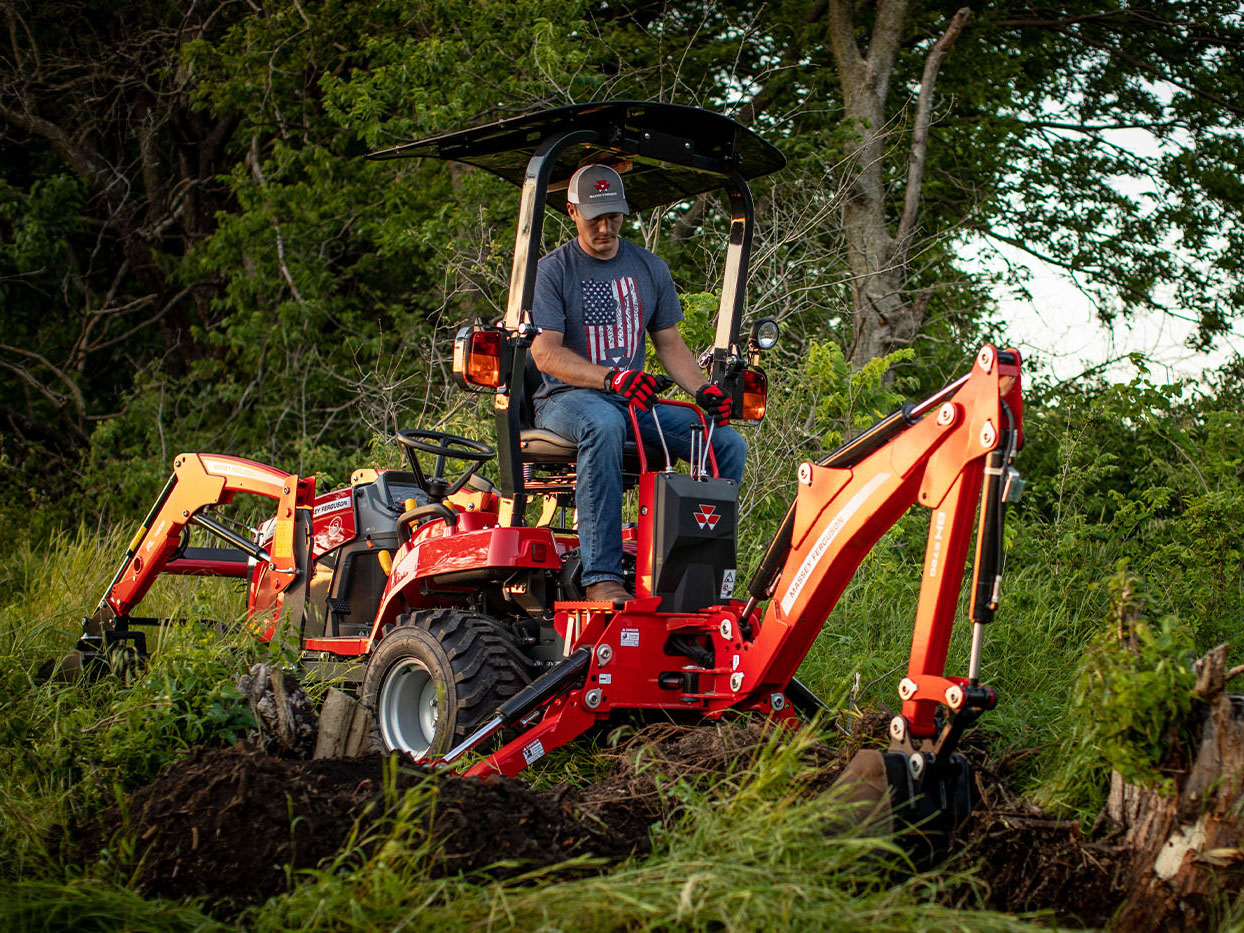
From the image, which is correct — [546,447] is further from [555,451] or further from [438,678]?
[438,678]

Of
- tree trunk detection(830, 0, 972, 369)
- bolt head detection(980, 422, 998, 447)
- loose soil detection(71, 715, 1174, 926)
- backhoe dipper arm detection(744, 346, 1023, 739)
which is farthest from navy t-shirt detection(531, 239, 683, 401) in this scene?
tree trunk detection(830, 0, 972, 369)

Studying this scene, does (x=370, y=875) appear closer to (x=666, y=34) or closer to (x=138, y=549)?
(x=138, y=549)

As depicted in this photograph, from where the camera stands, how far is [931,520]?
441 centimetres

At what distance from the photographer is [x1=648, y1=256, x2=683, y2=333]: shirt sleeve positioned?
19.4 ft

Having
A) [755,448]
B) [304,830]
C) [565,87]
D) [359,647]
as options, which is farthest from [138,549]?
[565,87]

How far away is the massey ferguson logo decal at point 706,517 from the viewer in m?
5.16

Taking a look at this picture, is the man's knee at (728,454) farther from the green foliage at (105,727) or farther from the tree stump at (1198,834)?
the tree stump at (1198,834)

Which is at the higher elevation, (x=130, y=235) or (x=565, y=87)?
(x=565, y=87)

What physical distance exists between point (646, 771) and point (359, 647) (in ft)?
7.34

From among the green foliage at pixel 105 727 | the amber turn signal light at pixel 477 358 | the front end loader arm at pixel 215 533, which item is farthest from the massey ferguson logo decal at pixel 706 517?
the front end loader arm at pixel 215 533

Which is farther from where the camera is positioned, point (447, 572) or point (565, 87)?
point (565, 87)

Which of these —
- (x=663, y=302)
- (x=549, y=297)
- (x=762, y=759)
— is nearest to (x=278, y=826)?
(x=762, y=759)

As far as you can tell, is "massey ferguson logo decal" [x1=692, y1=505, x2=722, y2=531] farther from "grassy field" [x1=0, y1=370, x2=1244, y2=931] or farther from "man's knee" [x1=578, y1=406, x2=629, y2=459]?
"grassy field" [x1=0, y1=370, x2=1244, y2=931]

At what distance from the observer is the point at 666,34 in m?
13.8
